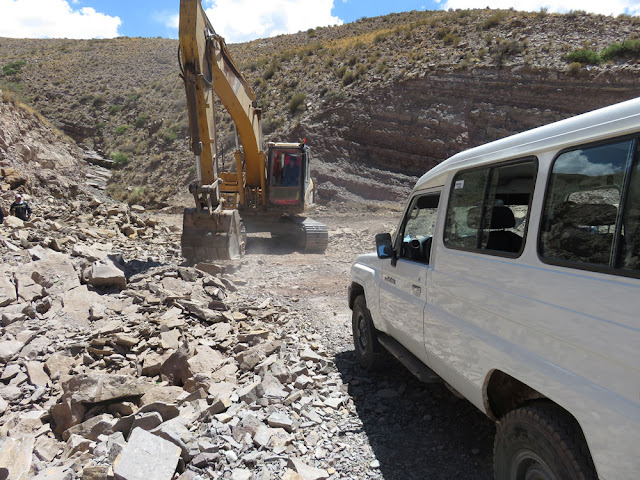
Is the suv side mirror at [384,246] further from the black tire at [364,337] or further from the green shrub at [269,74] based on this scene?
the green shrub at [269,74]

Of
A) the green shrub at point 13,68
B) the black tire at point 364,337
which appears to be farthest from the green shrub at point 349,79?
the green shrub at point 13,68

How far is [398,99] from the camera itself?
23812 millimetres

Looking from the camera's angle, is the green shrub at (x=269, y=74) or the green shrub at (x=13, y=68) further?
the green shrub at (x=13, y=68)

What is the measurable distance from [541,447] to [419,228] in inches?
86.4

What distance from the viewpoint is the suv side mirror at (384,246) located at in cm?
390

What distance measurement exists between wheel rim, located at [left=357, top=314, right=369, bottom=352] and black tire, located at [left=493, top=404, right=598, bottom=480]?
2.43 metres

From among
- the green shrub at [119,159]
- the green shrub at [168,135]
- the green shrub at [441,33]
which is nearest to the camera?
the green shrub at [119,159]

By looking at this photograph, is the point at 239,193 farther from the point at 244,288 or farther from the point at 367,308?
the point at 367,308

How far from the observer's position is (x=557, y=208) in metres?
2.20

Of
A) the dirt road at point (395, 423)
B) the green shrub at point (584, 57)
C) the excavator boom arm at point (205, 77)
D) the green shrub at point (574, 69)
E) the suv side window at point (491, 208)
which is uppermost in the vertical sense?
the green shrub at point (584, 57)

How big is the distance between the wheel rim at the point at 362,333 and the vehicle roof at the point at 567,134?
2.38 meters

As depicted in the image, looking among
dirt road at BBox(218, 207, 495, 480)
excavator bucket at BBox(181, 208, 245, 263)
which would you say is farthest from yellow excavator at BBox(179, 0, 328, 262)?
dirt road at BBox(218, 207, 495, 480)

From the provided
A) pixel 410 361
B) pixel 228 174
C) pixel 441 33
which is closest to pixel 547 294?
pixel 410 361

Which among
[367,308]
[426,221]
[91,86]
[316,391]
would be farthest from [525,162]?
[91,86]
